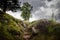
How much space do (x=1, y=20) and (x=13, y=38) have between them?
26.0 feet

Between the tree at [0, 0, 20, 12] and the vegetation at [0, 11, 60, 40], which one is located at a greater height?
the tree at [0, 0, 20, 12]

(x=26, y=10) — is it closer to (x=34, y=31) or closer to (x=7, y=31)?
(x=34, y=31)

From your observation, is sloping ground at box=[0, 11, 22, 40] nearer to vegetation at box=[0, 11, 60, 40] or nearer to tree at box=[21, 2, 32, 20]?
vegetation at box=[0, 11, 60, 40]

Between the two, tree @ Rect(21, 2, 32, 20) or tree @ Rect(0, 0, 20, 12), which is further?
tree @ Rect(21, 2, 32, 20)

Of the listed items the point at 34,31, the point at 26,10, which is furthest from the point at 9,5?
the point at 26,10

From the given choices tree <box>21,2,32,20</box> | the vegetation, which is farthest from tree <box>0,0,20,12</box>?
tree <box>21,2,32,20</box>

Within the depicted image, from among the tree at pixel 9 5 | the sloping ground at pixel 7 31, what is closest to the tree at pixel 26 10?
the tree at pixel 9 5

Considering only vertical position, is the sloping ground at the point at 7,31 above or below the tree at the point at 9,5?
below

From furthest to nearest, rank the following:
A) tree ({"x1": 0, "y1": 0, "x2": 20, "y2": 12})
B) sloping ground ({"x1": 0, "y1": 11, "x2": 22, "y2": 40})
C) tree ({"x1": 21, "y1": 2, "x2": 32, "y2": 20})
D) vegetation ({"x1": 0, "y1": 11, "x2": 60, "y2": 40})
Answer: tree ({"x1": 21, "y1": 2, "x2": 32, "y2": 20}) → tree ({"x1": 0, "y1": 0, "x2": 20, "y2": 12}) → vegetation ({"x1": 0, "y1": 11, "x2": 60, "y2": 40}) → sloping ground ({"x1": 0, "y1": 11, "x2": 22, "y2": 40})

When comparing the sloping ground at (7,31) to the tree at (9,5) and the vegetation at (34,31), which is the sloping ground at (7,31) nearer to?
the vegetation at (34,31)

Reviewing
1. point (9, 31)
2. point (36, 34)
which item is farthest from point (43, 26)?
point (9, 31)

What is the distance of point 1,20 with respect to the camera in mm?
43469

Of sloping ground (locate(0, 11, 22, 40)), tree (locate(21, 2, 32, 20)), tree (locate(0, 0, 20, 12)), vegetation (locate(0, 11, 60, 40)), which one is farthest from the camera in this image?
tree (locate(21, 2, 32, 20))

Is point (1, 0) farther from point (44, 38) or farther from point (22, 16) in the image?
point (22, 16)
